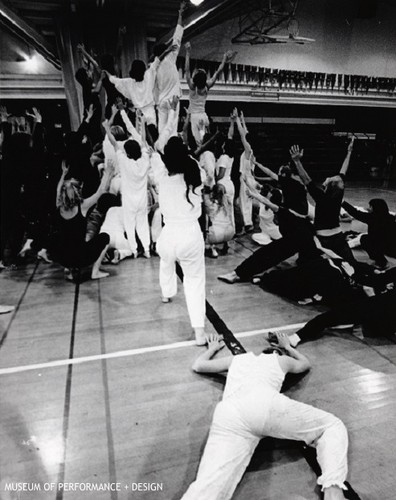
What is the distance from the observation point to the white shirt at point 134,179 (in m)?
4.61

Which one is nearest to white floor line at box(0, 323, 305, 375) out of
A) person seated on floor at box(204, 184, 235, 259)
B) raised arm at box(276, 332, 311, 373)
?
raised arm at box(276, 332, 311, 373)

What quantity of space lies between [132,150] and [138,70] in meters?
1.43

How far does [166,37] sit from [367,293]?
8354 millimetres

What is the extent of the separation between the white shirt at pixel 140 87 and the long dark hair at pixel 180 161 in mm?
3161

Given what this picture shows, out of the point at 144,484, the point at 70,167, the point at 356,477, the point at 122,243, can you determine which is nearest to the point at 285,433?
the point at 356,477

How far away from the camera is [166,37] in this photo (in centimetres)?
914

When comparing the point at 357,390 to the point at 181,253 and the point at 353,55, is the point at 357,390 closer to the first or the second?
the point at 181,253

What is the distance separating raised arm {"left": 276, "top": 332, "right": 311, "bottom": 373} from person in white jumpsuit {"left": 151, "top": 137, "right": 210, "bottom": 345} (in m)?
0.66

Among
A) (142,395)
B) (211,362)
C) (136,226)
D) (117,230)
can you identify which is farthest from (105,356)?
(117,230)

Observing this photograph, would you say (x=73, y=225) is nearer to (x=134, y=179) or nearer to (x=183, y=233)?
(x=134, y=179)

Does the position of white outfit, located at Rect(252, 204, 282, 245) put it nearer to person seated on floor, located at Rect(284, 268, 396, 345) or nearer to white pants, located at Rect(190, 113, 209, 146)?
white pants, located at Rect(190, 113, 209, 146)

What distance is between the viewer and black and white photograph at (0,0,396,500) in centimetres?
192

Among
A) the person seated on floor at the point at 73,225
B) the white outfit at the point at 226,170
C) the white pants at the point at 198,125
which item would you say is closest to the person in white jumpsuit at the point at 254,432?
the person seated on floor at the point at 73,225

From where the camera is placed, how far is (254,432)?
6.15 ft
